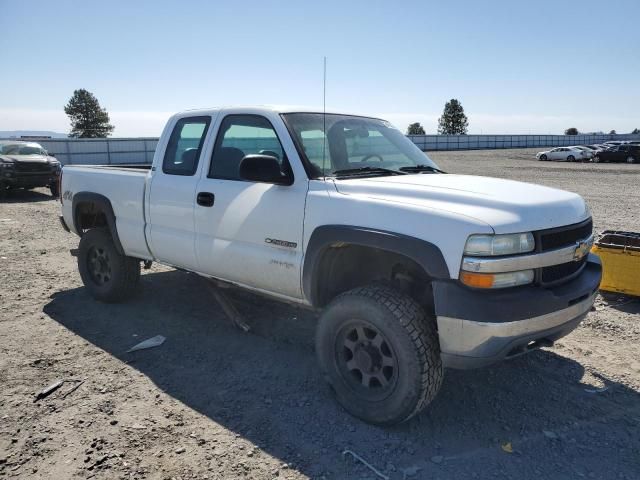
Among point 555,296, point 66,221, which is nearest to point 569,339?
point 555,296

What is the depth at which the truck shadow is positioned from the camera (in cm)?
295

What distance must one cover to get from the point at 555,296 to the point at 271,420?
191cm

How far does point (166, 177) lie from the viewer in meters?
4.58

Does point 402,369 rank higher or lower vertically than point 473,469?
higher

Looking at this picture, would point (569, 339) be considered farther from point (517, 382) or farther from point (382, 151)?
point (382, 151)

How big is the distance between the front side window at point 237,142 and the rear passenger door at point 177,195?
7.9 inches

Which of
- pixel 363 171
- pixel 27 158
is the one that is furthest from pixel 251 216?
pixel 27 158

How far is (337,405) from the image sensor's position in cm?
350

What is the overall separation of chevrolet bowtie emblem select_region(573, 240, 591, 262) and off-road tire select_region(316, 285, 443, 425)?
3.20 ft

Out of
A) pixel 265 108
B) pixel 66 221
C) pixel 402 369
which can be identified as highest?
pixel 265 108

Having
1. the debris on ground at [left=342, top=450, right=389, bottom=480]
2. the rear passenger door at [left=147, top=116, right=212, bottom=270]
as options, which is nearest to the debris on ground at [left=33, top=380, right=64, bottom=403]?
the rear passenger door at [left=147, top=116, right=212, bottom=270]

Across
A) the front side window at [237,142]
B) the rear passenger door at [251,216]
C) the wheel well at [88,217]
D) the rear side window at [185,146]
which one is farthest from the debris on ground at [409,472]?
the wheel well at [88,217]

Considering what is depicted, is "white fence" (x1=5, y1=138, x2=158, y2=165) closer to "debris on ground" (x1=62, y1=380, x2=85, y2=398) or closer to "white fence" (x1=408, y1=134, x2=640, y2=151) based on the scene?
"debris on ground" (x1=62, y1=380, x2=85, y2=398)

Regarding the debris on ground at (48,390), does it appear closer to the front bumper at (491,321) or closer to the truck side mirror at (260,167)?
the truck side mirror at (260,167)
